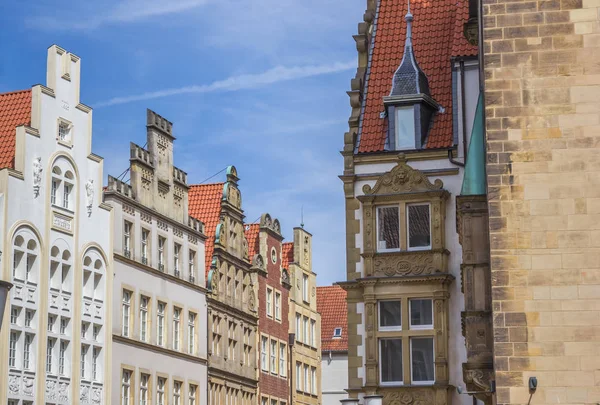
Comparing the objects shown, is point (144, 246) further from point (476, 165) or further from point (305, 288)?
point (476, 165)

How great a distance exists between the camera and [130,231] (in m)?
52.6

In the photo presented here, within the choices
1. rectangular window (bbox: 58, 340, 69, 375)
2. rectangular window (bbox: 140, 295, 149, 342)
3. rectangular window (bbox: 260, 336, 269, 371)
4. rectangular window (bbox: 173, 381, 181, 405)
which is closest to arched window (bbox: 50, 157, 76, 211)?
rectangular window (bbox: 58, 340, 69, 375)

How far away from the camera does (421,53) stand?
40.2m

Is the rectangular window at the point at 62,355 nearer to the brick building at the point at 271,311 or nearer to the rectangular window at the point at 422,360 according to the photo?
the rectangular window at the point at 422,360

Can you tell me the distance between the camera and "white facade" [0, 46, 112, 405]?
45.0m

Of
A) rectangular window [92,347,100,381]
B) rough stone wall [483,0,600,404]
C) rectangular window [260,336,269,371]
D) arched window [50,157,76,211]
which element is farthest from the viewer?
rectangular window [260,336,269,371]

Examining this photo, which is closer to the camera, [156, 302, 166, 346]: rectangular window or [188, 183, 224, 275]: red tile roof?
[156, 302, 166, 346]: rectangular window

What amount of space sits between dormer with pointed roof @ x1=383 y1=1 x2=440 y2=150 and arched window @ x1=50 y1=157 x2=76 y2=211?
1484 cm

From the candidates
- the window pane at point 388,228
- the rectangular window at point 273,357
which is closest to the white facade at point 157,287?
the rectangular window at point 273,357

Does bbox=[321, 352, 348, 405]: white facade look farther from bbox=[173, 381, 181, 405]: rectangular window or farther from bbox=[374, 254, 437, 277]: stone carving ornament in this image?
bbox=[374, 254, 437, 277]: stone carving ornament

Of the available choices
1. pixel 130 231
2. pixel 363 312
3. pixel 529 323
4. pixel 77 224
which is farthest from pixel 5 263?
A: pixel 529 323

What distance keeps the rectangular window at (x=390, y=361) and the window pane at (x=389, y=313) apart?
21.1 inches

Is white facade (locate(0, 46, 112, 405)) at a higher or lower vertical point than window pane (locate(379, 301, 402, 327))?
higher

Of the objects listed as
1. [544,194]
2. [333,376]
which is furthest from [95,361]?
[333,376]
